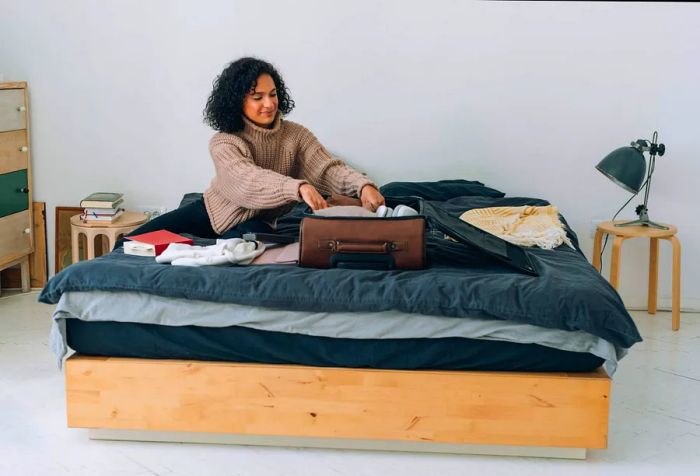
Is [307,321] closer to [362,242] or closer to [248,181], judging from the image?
[362,242]

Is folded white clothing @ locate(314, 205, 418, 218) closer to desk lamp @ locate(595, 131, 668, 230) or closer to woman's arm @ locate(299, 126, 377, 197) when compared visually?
woman's arm @ locate(299, 126, 377, 197)

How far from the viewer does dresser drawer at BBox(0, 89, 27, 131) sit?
3838 mm

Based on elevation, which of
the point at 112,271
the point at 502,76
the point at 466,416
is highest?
the point at 502,76

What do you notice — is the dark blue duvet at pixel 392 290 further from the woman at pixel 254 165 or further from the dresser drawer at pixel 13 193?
the dresser drawer at pixel 13 193

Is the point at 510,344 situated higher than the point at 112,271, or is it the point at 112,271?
the point at 112,271

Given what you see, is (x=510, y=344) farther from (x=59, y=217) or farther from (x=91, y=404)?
(x=59, y=217)

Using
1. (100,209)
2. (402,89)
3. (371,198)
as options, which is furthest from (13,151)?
(371,198)

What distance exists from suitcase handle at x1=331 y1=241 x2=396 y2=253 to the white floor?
0.57m

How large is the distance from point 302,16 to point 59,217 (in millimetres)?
1515

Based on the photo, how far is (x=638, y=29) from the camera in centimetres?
382

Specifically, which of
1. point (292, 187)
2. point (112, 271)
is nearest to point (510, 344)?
point (292, 187)

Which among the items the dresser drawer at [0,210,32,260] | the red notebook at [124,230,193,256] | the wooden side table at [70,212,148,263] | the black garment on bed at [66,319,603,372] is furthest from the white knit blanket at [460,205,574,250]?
the dresser drawer at [0,210,32,260]

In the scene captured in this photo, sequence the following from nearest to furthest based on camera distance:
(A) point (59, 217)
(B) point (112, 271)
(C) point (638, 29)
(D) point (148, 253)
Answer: (B) point (112, 271) < (D) point (148, 253) < (C) point (638, 29) < (A) point (59, 217)

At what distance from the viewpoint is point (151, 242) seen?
2.78 m
